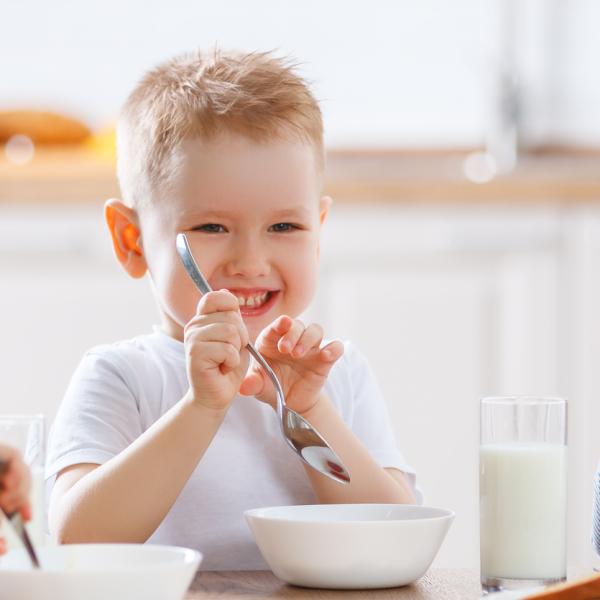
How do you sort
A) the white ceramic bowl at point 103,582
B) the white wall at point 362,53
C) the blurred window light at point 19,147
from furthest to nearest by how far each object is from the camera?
the white wall at point 362,53, the blurred window light at point 19,147, the white ceramic bowl at point 103,582

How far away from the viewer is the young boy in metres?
1.27

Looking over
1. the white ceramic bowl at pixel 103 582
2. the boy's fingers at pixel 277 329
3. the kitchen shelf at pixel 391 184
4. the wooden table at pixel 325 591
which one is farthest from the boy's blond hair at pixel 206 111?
the kitchen shelf at pixel 391 184

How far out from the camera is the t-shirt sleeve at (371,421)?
1.41 metres

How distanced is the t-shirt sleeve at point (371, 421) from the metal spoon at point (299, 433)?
22 centimetres

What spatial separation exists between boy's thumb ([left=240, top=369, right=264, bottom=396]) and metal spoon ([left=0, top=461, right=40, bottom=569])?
41 centimetres

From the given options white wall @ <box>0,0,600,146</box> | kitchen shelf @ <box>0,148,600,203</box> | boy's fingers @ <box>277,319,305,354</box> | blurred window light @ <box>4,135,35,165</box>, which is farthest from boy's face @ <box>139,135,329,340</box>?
white wall @ <box>0,0,600,146</box>

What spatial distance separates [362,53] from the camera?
317 cm

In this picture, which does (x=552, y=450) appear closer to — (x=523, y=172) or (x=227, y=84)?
(x=227, y=84)

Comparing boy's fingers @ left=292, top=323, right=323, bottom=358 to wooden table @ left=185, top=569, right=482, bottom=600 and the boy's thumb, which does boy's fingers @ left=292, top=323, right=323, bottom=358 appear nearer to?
the boy's thumb

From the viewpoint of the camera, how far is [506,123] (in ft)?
9.96

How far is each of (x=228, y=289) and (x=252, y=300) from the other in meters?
0.03

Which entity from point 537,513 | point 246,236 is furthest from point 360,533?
point 246,236

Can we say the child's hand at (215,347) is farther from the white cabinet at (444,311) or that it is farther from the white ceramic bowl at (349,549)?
the white cabinet at (444,311)

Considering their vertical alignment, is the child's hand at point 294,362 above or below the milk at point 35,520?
above
